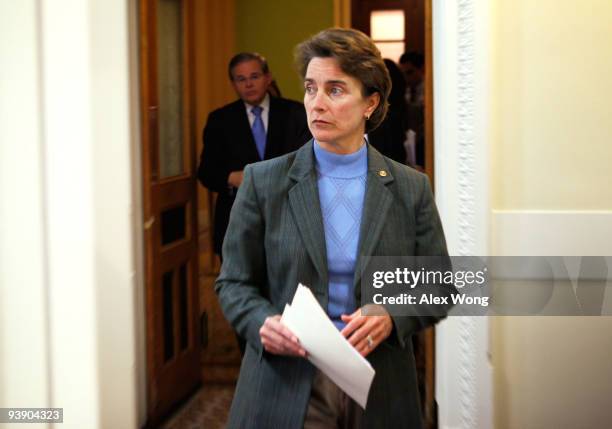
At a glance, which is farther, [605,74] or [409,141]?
[409,141]

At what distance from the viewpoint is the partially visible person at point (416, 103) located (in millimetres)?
3572

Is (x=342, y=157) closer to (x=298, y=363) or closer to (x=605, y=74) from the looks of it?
(x=298, y=363)

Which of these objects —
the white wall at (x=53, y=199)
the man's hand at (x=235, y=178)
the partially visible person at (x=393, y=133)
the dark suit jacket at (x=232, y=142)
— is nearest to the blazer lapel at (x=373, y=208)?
the partially visible person at (x=393, y=133)

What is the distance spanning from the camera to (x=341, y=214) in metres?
1.54

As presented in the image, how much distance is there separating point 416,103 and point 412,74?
0.94m

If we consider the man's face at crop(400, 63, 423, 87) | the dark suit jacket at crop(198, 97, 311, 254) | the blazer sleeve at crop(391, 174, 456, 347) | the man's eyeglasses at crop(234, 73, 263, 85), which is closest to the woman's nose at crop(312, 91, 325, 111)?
the blazer sleeve at crop(391, 174, 456, 347)

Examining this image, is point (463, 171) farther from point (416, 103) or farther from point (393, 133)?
point (416, 103)

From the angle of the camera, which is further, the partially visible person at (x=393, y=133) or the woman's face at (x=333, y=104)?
the partially visible person at (x=393, y=133)

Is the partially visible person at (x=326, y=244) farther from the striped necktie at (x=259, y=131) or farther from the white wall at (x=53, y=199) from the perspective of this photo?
the striped necktie at (x=259, y=131)

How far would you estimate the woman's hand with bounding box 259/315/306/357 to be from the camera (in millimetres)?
1418

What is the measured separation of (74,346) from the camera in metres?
2.85

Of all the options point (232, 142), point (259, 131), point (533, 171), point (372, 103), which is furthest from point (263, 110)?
point (372, 103)

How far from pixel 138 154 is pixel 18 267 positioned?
0.79 meters

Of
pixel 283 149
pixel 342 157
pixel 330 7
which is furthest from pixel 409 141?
pixel 330 7
